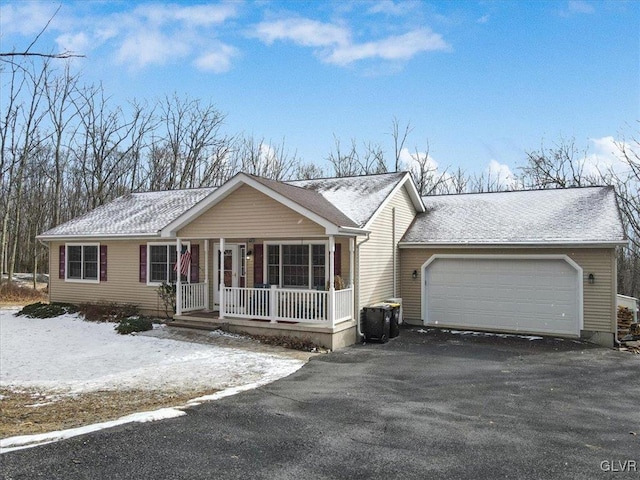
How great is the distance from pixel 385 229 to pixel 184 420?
9.21 metres

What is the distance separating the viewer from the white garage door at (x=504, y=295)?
1269cm

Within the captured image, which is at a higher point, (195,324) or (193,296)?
(193,296)

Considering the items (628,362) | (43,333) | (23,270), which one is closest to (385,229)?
(628,362)

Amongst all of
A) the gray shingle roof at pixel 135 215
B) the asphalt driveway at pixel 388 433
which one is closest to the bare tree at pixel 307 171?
the gray shingle roof at pixel 135 215

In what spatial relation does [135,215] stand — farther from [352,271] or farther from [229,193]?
[352,271]

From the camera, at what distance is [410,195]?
52.9 feet

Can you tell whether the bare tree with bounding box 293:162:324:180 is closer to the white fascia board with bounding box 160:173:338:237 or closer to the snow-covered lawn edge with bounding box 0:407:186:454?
the white fascia board with bounding box 160:173:338:237

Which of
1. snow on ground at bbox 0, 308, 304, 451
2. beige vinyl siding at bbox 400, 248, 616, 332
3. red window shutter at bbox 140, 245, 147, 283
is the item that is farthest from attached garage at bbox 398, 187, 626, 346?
red window shutter at bbox 140, 245, 147, 283

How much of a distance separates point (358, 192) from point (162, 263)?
675 centimetres

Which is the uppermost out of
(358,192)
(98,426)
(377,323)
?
(358,192)

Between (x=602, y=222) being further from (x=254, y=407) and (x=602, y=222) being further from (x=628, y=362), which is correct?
(x=254, y=407)

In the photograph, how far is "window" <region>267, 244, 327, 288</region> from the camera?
13.2 meters

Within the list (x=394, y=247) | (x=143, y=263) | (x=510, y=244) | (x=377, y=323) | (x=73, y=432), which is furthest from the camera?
(x=143, y=263)

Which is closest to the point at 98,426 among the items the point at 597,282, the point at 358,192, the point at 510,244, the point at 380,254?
the point at 380,254
